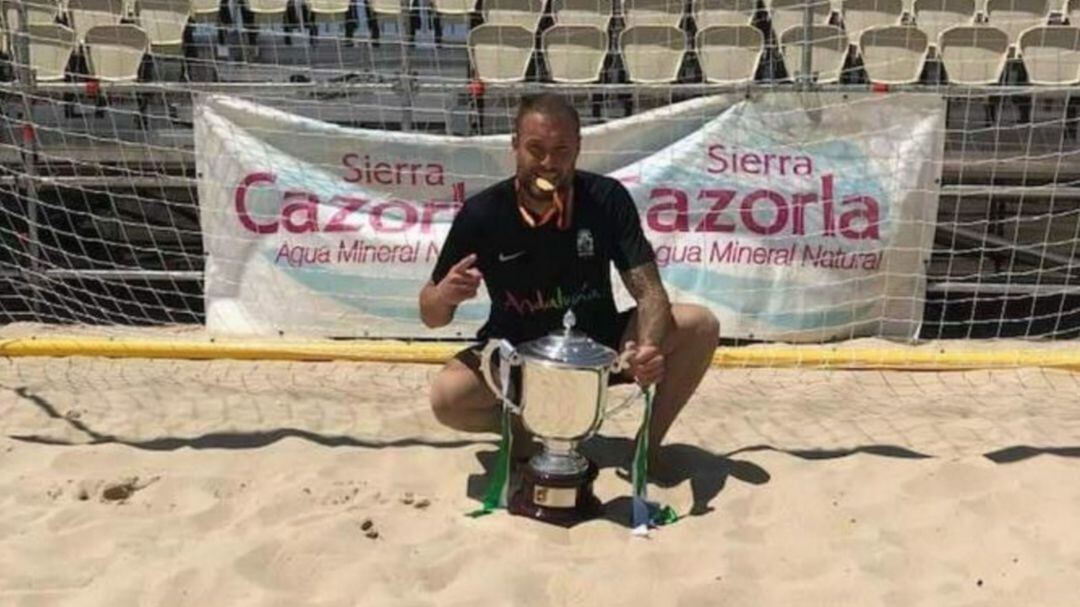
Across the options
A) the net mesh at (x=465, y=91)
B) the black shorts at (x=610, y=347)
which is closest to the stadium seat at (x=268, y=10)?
the net mesh at (x=465, y=91)

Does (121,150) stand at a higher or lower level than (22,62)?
lower

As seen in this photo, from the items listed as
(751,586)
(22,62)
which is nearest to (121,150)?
(22,62)

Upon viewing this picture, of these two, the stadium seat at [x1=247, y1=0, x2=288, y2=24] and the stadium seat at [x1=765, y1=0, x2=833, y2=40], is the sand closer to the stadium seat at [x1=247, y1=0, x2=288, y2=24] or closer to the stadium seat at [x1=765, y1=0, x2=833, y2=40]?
the stadium seat at [x1=765, y1=0, x2=833, y2=40]

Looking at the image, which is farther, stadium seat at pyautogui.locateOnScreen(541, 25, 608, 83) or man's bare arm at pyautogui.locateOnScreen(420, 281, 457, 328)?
stadium seat at pyautogui.locateOnScreen(541, 25, 608, 83)

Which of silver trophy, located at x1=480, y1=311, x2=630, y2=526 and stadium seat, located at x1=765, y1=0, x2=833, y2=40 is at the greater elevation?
stadium seat, located at x1=765, y1=0, x2=833, y2=40

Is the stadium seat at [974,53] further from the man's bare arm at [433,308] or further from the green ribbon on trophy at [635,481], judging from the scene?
the man's bare arm at [433,308]

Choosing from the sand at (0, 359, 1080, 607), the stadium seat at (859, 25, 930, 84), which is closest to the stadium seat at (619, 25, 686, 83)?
the stadium seat at (859, 25, 930, 84)

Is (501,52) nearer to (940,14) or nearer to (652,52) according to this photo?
(652,52)

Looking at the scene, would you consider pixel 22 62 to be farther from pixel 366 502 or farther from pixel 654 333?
pixel 654 333

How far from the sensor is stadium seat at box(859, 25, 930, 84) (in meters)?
6.83

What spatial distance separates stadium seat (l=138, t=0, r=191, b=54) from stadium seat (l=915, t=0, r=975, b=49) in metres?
4.94

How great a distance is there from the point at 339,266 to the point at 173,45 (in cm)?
278

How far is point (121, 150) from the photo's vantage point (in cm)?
649

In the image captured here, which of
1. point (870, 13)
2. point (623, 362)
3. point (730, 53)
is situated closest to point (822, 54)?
point (730, 53)
